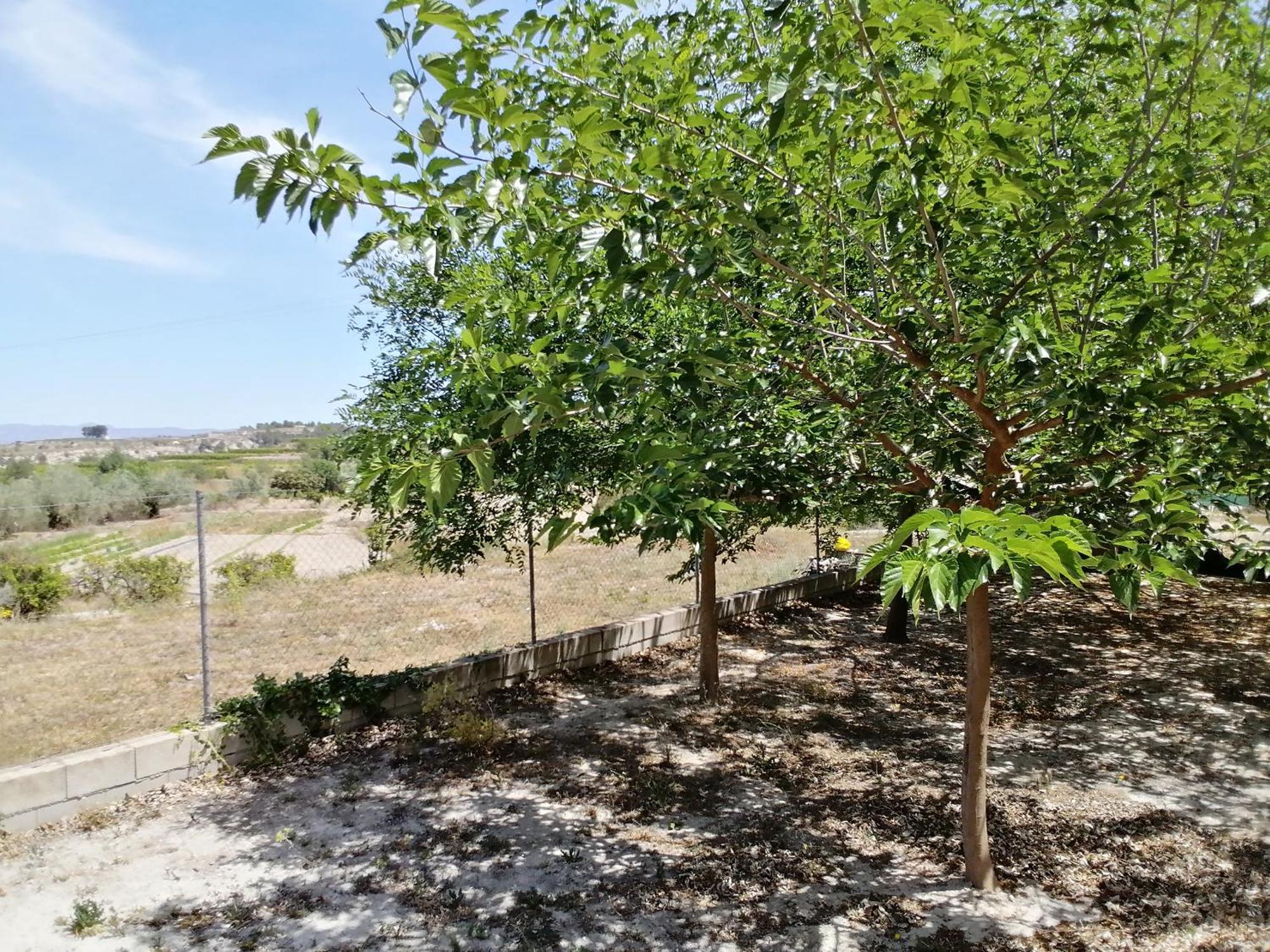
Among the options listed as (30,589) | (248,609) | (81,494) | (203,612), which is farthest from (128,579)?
(203,612)

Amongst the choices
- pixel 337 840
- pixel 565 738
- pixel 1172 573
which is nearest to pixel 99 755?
pixel 337 840

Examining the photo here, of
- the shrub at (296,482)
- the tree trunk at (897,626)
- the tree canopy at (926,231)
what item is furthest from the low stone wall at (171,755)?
the shrub at (296,482)

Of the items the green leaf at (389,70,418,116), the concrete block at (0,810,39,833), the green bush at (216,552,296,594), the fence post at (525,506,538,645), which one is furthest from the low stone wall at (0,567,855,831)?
the green bush at (216,552,296,594)

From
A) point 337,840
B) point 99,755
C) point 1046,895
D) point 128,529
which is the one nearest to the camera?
point 1046,895

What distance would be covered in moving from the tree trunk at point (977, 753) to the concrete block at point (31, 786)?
4747mm

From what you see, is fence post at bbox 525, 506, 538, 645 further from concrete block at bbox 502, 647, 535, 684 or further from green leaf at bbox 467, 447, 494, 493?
green leaf at bbox 467, 447, 494, 493

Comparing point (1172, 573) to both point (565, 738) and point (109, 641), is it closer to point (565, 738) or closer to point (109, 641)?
point (565, 738)

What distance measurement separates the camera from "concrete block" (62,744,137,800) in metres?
4.21

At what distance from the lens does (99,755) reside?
431 cm

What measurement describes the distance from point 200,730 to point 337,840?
55.6 inches

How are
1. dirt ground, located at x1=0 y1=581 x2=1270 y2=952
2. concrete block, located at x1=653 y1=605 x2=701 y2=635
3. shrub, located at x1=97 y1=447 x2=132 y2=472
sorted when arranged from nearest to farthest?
dirt ground, located at x1=0 y1=581 x2=1270 y2=952, concrete block, located at x1=653 y1=605 x2=701 y2=635, shrub, located at x1=97 y1=447 x2=132 y2=472

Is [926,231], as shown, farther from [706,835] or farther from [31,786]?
[31,786]

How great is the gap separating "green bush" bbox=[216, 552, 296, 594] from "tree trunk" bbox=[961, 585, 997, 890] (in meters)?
9.58

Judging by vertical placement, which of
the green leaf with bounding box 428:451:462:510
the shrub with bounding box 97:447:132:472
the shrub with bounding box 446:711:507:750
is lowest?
the shrub with bounding box 446:711:507:750
